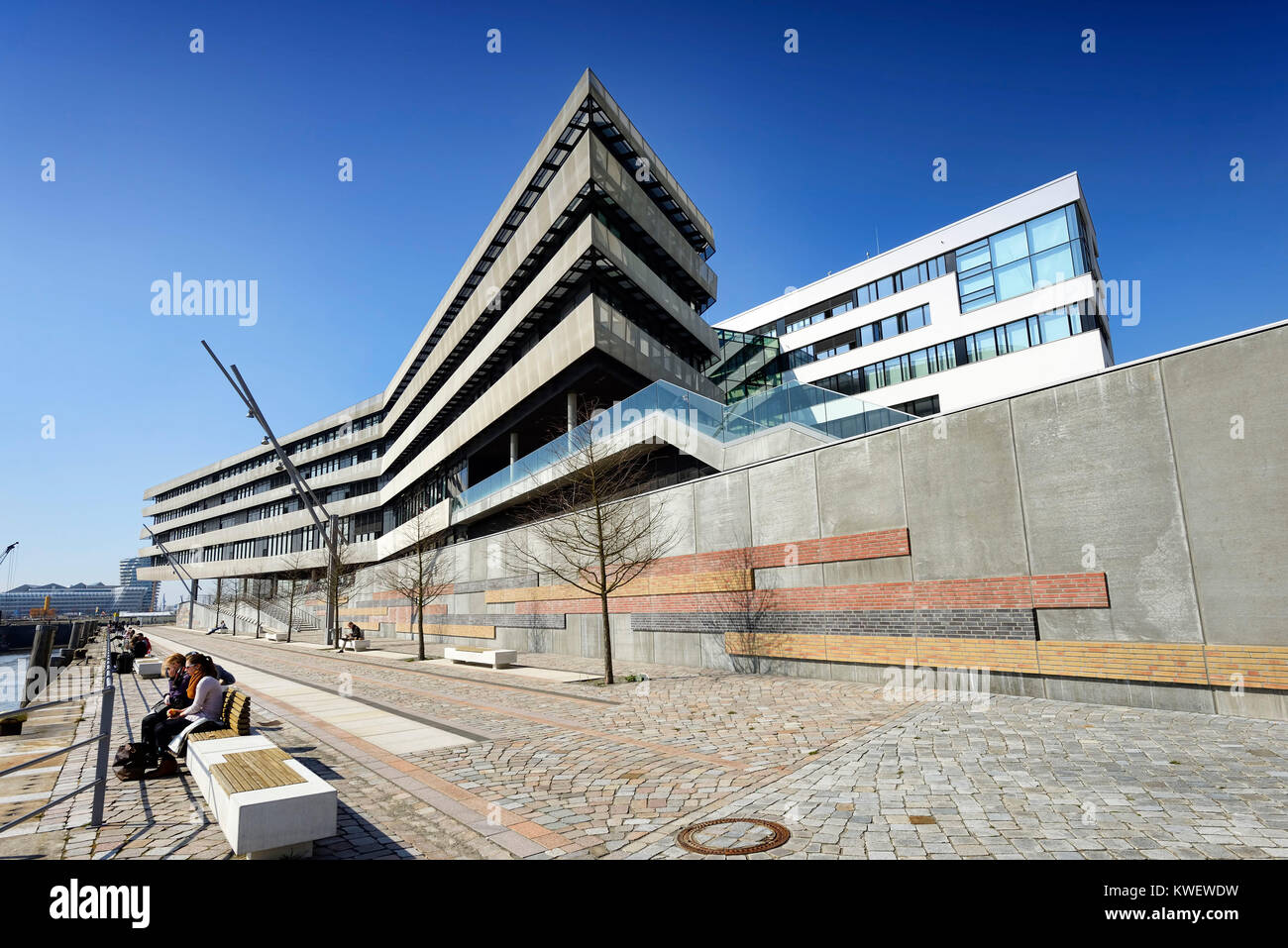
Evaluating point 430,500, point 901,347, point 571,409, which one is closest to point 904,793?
point 571,409

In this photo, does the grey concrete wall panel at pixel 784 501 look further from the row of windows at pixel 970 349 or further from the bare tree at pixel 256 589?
the bare tree at pixel 256 589

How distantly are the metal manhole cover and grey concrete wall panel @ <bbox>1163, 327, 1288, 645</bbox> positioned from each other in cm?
771

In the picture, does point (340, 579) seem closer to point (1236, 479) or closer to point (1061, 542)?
point (1061, 542)

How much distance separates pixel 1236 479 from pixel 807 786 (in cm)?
744

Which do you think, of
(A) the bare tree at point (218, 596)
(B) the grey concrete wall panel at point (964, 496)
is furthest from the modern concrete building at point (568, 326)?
(A) the bare tree at point (218, 596)

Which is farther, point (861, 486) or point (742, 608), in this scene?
point (742, 608)

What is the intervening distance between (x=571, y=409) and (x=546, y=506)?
4.45 metres

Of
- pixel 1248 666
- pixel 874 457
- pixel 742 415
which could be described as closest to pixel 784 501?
pixel 874 457

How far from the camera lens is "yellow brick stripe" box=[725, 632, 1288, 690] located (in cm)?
860

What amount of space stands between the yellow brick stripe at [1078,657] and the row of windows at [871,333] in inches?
1052

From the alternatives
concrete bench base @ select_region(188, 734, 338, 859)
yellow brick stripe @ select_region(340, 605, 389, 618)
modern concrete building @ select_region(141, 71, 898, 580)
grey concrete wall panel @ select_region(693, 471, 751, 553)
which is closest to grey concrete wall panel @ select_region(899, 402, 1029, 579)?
modern concrete building @ select_region(141, 71, 898, 580)

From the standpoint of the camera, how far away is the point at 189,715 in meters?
7.94
